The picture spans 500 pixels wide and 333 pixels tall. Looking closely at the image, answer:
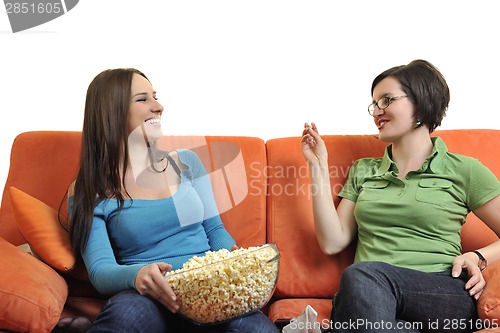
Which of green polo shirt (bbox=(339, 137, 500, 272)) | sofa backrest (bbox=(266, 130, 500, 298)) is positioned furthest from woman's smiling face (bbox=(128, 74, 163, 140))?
green polo shirt (bbox=(339, 137, 500, 272))

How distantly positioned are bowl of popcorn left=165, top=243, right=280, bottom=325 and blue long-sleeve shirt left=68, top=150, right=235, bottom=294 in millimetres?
298

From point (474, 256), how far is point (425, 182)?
0.26 m

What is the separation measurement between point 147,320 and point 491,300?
84cm

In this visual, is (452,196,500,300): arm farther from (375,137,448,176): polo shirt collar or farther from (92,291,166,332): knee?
(92,291,166,332): knee

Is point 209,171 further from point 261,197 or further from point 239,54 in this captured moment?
point 239,54

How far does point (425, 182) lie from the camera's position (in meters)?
1.63

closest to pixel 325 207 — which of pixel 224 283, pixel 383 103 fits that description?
pixel 383 103

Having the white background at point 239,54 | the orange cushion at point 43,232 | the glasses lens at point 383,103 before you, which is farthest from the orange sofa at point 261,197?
the white background at point 239,54

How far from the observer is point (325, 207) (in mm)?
1668

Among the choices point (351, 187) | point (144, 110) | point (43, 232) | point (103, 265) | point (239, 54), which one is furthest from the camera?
point (239, 54)

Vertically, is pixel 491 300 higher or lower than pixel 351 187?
lower

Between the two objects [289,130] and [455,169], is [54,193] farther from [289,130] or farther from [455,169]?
[455,169]

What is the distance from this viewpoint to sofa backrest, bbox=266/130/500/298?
174 centimetres

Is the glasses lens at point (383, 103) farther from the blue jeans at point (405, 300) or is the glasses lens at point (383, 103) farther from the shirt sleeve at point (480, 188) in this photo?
the blue jeans at point (405, 300)
